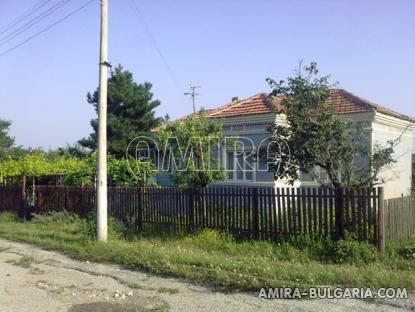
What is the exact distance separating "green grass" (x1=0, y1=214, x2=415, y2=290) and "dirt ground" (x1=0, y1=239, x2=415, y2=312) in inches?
12.7

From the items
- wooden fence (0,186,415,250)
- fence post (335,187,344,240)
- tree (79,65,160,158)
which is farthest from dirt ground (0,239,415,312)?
tree (79,65,160,158)

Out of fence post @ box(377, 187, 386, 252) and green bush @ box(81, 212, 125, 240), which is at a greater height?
fence post @ box(377, 187, 386, 252)

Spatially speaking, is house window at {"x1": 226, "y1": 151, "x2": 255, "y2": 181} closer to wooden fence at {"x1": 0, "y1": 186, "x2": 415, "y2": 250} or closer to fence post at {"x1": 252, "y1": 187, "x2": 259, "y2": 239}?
wooden fence at {"x1": 0, "y1": 186, "x2": 415, "y2": 250}

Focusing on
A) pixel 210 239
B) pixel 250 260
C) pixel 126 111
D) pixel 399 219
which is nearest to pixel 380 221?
pixel 399 219

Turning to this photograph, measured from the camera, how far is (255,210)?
10.1m

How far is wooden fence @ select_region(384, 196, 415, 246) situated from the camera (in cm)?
877

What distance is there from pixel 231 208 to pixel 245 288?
3.88 m

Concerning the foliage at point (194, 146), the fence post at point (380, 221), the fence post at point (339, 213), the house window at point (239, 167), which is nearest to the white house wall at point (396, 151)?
the house window at point (239, 167)

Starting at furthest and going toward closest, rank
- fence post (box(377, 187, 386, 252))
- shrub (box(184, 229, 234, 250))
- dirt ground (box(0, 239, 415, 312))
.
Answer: shrub (box(184, 229, 234, 250)), fence post (box(377, 187, 386, 252)), dirt ground (box(0, 239, 415, 312))

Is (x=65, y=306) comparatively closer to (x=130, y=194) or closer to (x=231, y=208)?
(x=231, y=208)

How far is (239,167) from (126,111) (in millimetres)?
17366

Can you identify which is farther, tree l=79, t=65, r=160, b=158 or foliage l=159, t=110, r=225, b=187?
tree l=79, t=65, r=160, b=158

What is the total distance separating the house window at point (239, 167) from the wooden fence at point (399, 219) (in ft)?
26.2

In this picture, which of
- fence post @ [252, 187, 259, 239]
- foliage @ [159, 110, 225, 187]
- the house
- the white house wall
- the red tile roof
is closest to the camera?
fence post @ [252, 187, 259, 239]
